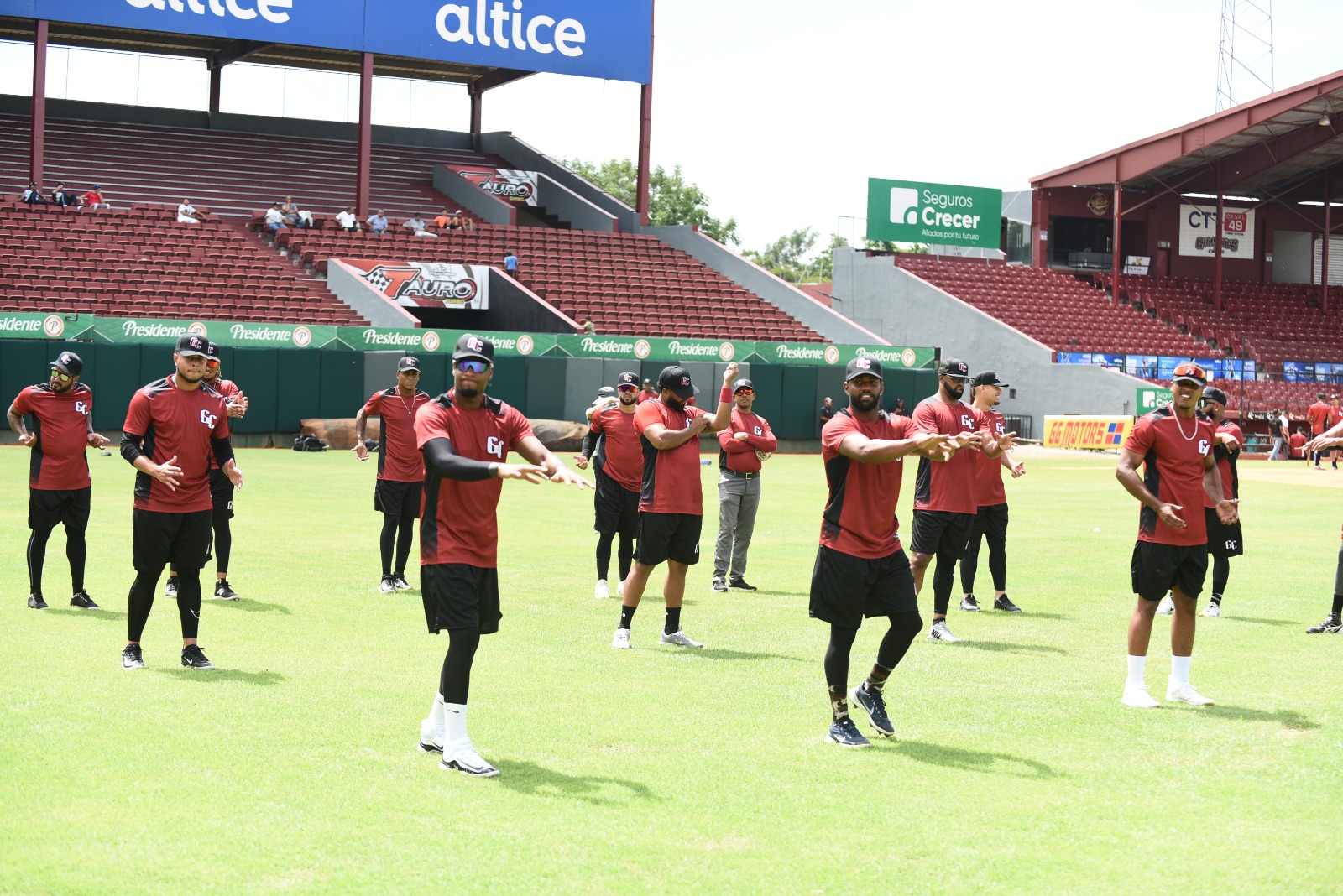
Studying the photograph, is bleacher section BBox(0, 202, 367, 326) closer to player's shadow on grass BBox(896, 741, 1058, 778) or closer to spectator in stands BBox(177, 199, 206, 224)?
spectator in stands BBox(177, 199, 206, 224)

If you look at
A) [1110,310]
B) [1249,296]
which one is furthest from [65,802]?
[1249,296]

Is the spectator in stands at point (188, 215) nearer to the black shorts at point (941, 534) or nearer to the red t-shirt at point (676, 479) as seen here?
the red t-shirt at point (676, 479)

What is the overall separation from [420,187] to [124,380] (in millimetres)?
22174

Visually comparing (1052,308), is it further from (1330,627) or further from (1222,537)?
(1330,627)

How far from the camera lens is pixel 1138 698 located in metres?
8.46

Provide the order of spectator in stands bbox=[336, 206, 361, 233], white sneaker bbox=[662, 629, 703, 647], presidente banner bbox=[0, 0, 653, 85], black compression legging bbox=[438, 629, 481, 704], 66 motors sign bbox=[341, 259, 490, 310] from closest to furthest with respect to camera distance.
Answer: black compression legging bbox=[438, 629, 481, 704] < white sneaker bbox=[662, 629, 703, 647] < 66 motors sign bbox=[341, 259, 490, 310] < presidente banner bbox=[0, 0, 653, 85] < spectator in stands bbox=[336, 206, 361, 233]

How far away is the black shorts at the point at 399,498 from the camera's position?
13.0 m

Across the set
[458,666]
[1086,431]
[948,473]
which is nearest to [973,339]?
[1086,431]

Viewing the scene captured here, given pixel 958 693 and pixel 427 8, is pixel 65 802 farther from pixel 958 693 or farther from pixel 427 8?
pixel 427 8

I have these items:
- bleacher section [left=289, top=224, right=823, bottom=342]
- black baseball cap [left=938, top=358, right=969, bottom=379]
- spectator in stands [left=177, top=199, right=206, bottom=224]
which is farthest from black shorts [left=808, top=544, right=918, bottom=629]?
spectator in stands [left=177, top=199, right=206, bottom=224]

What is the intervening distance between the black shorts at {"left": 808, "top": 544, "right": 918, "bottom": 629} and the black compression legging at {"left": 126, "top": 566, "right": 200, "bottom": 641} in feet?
13.7

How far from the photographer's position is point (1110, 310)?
55.8m

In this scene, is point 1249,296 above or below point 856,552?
above

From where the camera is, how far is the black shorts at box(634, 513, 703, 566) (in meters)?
10.3
